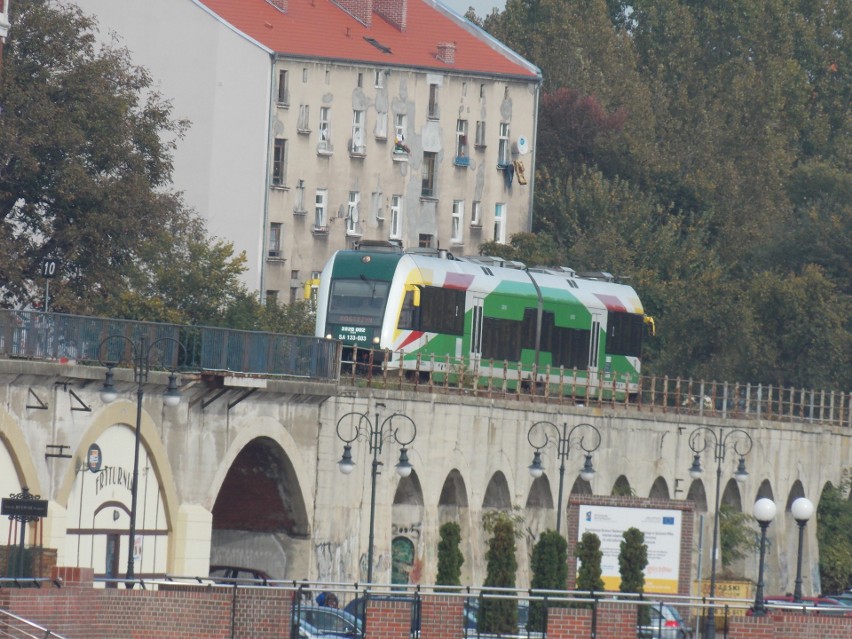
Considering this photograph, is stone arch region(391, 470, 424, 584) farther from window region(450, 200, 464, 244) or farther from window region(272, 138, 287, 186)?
window region(450, 200, 464, 244)

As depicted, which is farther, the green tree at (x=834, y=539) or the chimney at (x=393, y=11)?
the chimney at (x=393, y=11)

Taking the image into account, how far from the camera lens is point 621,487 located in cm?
6306

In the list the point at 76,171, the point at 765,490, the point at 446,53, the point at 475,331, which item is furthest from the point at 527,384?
the point at 446,53

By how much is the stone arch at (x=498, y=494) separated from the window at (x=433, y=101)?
31360 millimetres

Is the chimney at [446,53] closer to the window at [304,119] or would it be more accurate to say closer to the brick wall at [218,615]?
the window at [304,119]

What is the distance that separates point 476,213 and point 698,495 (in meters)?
24.3

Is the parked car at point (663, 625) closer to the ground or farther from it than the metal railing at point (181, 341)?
closer to the ground

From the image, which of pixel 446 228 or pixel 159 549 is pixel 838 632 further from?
pixel 446 228

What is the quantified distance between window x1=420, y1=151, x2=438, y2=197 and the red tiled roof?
3344 mm

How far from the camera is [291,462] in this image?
165ft

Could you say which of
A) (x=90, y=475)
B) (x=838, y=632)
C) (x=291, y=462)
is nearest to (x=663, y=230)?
(x=291, y=462)

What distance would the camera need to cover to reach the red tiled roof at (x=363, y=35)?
270ft

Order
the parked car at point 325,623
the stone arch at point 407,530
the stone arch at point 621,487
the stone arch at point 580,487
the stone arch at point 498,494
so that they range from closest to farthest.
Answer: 1. the parked car at point 325,623
2. the stone arch at point 407,530
3. the stone arch at point 498,494
4. the stone arch at point 580,487
5. the stone arch at point 621,487

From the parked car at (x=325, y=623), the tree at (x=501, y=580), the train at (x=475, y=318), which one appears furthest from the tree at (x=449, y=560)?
the parked car at (x=325, y=623)
